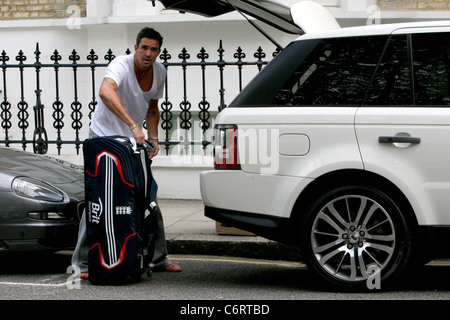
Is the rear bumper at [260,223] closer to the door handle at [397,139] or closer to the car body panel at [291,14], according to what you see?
the door handle at [397,139]

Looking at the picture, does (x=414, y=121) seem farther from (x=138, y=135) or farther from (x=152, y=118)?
(x=152, y=118)

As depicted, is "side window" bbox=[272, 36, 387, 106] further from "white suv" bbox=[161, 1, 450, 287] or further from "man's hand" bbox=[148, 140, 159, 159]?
"man's hand" bbox=[148, 140, 159, 159]

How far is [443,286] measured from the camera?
6.07 metres

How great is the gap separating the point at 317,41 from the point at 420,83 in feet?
2.53

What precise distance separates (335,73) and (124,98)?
5.68 feet

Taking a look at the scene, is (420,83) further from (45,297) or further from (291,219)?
(45,297)

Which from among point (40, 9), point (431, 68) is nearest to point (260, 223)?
point (431, 68)

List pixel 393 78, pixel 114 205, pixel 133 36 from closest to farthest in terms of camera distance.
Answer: pixel 393 78, pixel 114 205, pixel 133 36

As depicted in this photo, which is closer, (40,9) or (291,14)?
(291,14)

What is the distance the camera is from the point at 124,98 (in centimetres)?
655

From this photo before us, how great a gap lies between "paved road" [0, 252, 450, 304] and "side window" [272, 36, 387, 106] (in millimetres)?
1335

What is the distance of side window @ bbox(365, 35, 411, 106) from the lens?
564cm

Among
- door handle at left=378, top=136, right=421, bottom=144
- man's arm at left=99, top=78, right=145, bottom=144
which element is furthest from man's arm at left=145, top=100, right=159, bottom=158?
door handle at left=378, top=136, right=421, bottom=144

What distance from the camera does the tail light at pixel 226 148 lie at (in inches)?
230
